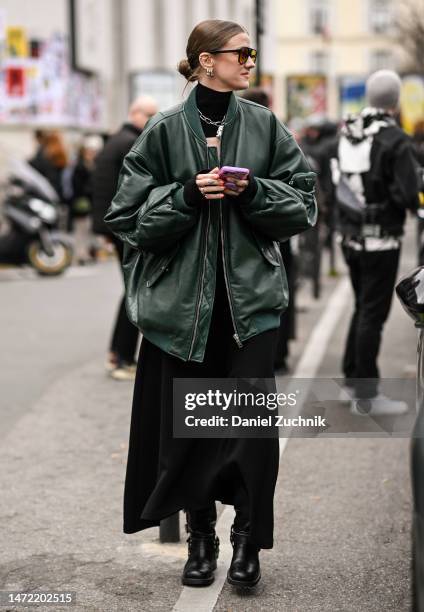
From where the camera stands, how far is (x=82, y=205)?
18.3 m

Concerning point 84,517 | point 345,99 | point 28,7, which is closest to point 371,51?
point 345,99

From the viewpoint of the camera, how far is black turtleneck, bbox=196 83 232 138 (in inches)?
166

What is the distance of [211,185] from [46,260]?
1241cm

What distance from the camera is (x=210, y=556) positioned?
174 inches

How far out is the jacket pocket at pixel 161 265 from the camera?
4191 millimetres

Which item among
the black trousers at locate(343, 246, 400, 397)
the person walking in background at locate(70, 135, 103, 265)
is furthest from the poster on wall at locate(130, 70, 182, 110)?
the black trousers at locate(343, 246, 400, 397)

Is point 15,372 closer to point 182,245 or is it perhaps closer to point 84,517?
point 84,517

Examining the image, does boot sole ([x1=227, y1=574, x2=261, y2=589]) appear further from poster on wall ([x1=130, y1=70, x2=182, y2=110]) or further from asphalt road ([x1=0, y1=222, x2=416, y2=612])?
poster on wall ([x1=130, y1=70, x2=182, y2=110])

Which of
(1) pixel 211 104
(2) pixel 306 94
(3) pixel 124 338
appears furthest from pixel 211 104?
(2) pixel 306 94

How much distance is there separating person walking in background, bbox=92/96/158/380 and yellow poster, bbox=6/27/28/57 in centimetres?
1921

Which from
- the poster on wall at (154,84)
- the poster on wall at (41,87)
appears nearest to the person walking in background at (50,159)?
the poster on wall at (41,87)

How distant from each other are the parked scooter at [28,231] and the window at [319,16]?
59091 mm

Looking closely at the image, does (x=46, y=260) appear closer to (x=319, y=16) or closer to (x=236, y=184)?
(x=236, y=184)

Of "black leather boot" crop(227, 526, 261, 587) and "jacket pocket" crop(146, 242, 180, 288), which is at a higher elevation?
"jacket pocket" crop(146, 242, 180, 288)
